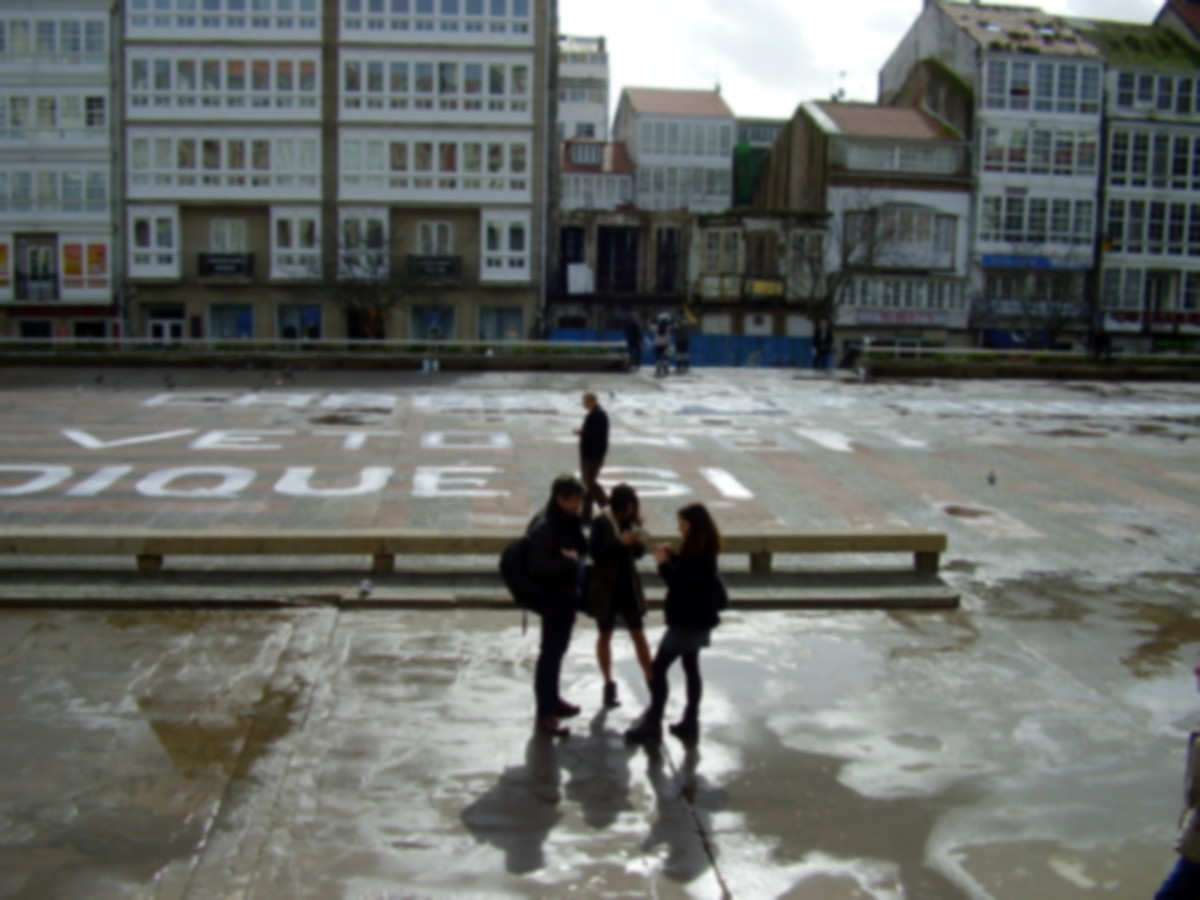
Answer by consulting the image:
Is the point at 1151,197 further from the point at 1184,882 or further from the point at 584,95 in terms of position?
the point at 1184,882

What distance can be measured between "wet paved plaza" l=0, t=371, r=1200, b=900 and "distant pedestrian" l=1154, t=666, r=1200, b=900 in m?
1.25

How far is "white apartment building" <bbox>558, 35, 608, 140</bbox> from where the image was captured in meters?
85.9

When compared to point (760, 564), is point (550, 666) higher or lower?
higher

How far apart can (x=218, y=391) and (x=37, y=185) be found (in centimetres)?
2963

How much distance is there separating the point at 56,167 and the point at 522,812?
173 feet

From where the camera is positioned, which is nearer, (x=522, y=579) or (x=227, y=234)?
(x=522, y=579)

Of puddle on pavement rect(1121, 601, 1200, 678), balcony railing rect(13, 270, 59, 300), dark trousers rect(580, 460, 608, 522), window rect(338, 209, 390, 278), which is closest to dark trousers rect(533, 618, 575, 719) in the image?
puddle on pavement rect(1121, 601, 1200, 678)

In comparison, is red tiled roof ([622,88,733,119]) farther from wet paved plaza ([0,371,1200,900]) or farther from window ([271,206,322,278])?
wet paved plaza ([0,371,1200,900])

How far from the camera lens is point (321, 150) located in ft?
173

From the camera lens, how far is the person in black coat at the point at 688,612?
804cm

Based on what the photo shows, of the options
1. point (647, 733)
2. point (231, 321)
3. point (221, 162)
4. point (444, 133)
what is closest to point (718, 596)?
point (647, 733)

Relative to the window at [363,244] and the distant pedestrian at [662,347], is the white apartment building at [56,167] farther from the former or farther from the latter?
the distant pedestrian at [662,347]

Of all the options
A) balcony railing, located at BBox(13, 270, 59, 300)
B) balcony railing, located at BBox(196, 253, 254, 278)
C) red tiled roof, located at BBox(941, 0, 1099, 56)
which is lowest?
balcony railing, located at BBox(13, 270, 59, 300)

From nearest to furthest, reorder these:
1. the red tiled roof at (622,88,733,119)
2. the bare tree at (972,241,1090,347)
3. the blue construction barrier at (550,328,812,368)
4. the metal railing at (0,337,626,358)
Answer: the metal railing at (0,337,626,358), the blue construction barrier at (550,328,812,368), the bare tree at (972,241,1090,347), the red tiled roof at (622,88,733,119)
